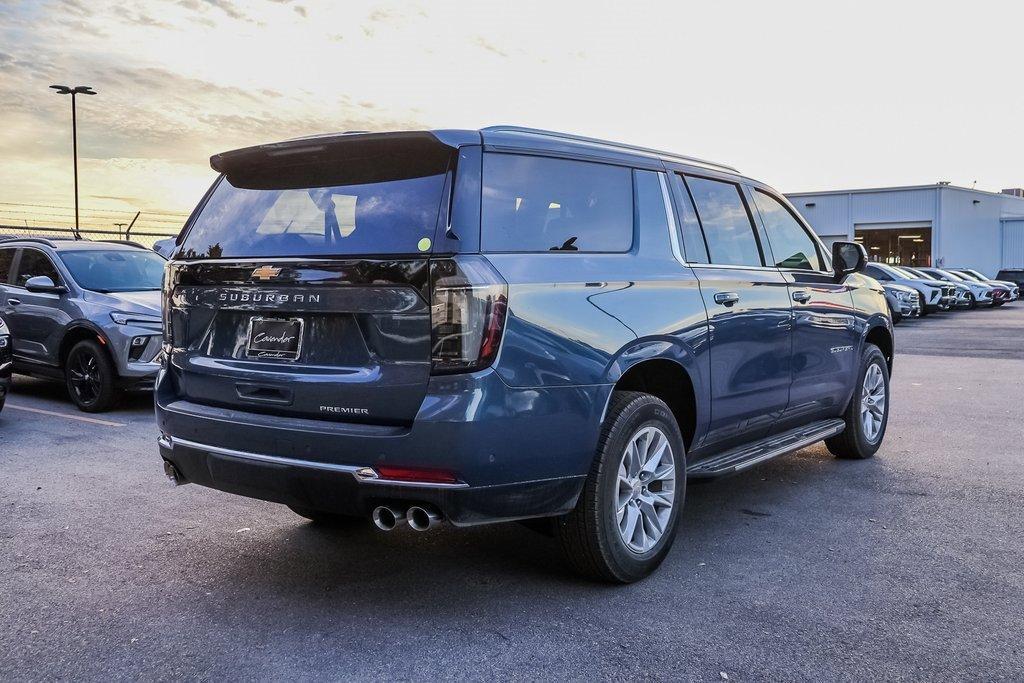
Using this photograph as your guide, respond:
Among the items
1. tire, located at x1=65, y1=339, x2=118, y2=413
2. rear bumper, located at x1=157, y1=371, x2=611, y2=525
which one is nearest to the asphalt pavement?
rear bumper, located at x1=157, y1=371, x2=611, y2=525

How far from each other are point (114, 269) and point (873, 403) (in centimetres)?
784

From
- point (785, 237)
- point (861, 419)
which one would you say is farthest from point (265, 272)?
point (861, 419)

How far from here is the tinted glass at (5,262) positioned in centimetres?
1089

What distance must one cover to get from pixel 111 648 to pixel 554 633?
1.63m

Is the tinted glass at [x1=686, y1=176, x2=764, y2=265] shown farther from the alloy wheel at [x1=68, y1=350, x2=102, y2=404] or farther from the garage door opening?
the garage door opening

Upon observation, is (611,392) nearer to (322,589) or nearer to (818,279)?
(322,589)

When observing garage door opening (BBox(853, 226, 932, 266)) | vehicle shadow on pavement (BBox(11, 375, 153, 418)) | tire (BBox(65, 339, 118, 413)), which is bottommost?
vehicle shadow on pavement (BBox(11, 375, 153, 418))

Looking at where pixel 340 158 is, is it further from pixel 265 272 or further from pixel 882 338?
pixel 882 338

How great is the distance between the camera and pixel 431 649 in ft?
11.5

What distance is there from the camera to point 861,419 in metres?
6.67

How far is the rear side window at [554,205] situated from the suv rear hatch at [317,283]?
22 centimetres

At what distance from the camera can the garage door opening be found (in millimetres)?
55031

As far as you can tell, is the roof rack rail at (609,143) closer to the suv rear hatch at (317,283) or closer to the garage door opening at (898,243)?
the suv rear hatch at (317,283)

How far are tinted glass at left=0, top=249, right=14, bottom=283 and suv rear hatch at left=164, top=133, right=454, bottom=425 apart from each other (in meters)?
7.74
